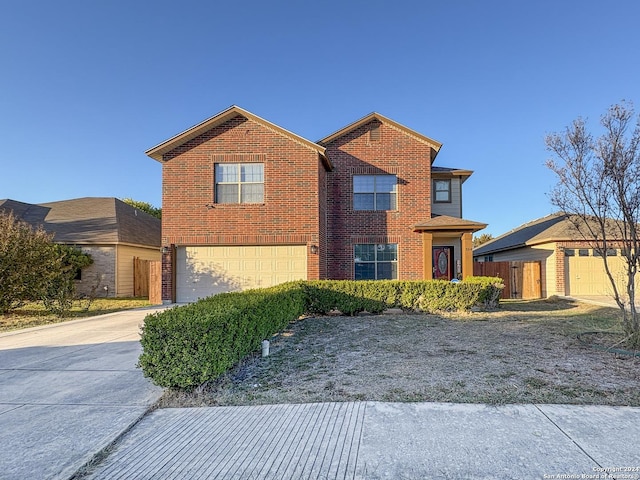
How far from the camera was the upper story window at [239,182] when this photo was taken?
42.2 ft

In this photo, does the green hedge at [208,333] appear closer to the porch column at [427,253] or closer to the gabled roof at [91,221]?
the porch column at [427,253]

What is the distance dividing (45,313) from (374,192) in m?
12.5

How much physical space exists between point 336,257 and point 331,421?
10.6 metres

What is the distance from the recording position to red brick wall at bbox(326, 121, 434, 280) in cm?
1400

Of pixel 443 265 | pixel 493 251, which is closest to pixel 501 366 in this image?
pixel 443 265

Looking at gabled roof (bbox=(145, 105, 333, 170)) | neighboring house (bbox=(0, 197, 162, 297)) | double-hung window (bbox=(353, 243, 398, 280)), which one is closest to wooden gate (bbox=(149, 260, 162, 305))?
neighboring house (bbox=(0, 197, 162, 297))

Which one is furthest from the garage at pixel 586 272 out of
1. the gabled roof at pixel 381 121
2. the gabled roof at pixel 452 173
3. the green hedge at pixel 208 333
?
the green hedge at pixel 208 333

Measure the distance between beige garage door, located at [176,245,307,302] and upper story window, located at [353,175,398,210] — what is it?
3252mm

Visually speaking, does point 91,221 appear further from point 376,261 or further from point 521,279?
point 521,279

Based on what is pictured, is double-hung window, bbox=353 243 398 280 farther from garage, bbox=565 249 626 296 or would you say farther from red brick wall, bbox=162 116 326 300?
garage, bbox=565 249 626 296

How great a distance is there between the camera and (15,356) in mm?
6395

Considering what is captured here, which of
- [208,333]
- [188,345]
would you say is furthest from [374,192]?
[188,345]

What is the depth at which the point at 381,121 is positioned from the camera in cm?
1417

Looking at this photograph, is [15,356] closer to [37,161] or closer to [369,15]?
[369,15]
